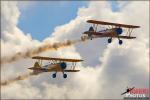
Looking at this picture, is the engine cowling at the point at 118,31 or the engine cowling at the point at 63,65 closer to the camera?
the engine cowling at the point at 118,31

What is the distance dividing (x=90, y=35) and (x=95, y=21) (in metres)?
4.88

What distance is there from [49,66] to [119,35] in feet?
74.4

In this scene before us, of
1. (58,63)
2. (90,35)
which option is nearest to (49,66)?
(58,63)

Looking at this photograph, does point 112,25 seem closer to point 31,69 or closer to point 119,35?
point 119,35

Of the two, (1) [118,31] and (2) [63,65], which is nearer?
(1) [118,31]

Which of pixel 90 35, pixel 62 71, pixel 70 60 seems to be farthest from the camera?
pixel 70 60

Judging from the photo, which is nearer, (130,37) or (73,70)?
(130,37)

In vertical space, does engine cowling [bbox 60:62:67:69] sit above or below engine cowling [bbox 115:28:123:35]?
below

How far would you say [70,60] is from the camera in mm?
150500

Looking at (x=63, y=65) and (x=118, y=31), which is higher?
(x=118, y=31)

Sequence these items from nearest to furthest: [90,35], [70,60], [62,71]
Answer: [90,35], [62,71], [70,60]

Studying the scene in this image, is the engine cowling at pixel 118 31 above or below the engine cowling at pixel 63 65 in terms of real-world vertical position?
above

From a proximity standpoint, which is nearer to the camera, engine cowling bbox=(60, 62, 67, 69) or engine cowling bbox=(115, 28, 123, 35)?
engine cowling bbox=(115, 28, 123, 35)

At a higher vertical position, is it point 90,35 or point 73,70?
point 90,35
